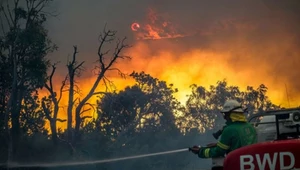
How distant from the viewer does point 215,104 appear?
46812 millimetres

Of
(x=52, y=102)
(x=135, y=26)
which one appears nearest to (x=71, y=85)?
(x=52, y=102)

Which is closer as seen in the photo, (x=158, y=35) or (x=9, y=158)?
(x=9, y=158)

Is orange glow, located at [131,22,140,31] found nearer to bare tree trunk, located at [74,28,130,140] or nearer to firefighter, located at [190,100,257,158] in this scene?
bare tree trunk, located at [74,28,130,140]

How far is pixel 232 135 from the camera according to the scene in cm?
488

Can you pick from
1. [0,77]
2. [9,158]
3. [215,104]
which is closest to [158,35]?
[0,77]

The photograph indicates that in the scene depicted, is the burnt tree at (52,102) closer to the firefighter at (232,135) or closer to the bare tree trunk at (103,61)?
the bare tree trunk at (103,61)

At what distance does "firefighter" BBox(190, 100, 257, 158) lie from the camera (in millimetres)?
4871

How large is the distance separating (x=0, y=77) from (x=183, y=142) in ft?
55.2

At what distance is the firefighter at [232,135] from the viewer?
4871 millimetres

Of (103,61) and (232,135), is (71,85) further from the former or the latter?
(232,135)

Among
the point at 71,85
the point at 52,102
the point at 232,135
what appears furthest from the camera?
the point at 52,102

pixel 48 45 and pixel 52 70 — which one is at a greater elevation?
pixel 48 45

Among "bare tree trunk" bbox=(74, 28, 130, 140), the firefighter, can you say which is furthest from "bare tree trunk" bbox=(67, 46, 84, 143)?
the firefighter

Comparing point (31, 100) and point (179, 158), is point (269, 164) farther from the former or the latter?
Result: point (179, 158)
